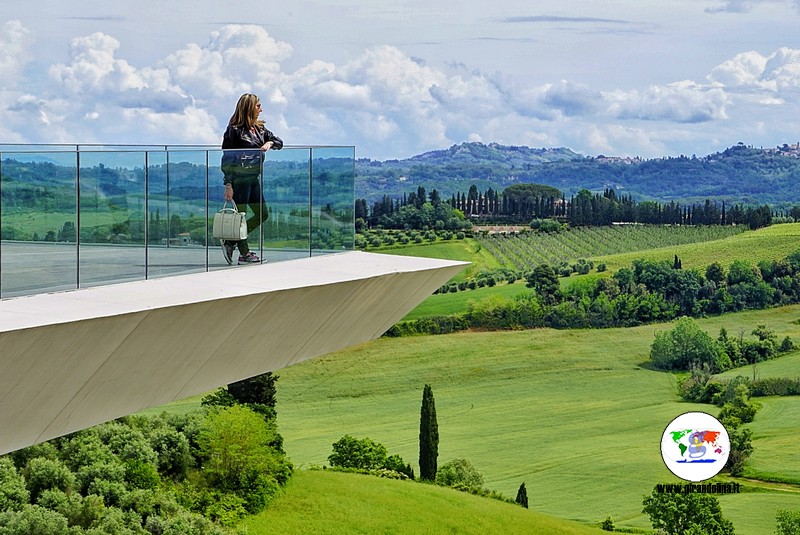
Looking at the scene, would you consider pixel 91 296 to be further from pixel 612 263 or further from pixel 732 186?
pixel 732 186

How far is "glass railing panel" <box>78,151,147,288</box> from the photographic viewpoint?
11.8 m

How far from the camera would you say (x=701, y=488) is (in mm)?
52469

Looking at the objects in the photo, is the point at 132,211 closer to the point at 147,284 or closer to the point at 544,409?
the point at 147,284

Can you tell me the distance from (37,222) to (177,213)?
7.76 feet

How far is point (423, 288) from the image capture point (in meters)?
17.1

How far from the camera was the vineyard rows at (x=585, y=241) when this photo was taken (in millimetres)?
78000

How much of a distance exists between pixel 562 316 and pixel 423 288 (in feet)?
174

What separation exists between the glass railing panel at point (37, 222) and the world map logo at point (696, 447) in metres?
45.2

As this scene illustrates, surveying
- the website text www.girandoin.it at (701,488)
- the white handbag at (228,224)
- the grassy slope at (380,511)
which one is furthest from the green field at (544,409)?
the white handbag at (228,224)

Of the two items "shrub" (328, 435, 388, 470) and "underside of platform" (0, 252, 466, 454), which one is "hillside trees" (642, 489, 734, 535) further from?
"underside of platform" (0, 252, 466, 454)

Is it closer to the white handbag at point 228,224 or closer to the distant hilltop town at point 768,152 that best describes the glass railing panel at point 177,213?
the white handbag at point 228,224

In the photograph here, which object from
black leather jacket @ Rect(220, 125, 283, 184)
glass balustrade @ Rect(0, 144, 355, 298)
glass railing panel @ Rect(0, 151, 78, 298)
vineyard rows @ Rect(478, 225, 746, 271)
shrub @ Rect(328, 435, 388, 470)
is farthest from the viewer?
vineyard rows @ Rect(478, 225, 746, 271)

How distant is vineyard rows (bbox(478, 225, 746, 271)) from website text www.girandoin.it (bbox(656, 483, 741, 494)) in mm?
25255

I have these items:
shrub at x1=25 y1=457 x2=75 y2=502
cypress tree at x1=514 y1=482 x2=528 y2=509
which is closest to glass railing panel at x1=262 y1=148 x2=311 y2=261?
shrub at x1=25 y1=457 x2=75 y2=502
